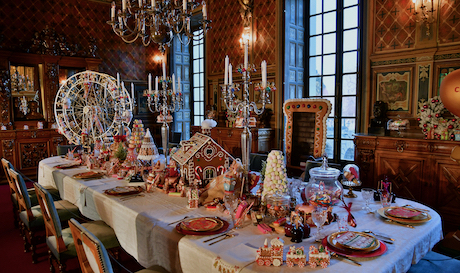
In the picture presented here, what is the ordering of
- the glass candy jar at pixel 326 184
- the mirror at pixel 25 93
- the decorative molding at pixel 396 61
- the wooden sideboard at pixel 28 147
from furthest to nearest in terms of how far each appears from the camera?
the mirror at pixel 25 93, the wooden sideboard at pixel 28 147, the decorative molding at pixel 396 61, the glass candy jar at pixel 326 184

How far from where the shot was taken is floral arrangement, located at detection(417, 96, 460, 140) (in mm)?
3756

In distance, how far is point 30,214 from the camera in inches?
118

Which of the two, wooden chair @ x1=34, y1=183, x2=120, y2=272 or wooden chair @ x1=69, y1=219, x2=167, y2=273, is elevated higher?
wooden chair @ x1=69, y1=219, x2=167, y2=273

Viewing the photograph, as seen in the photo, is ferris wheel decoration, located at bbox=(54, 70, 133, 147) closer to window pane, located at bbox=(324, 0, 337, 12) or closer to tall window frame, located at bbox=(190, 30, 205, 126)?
window pane, located at bbox=(324, 0, 337, 12)

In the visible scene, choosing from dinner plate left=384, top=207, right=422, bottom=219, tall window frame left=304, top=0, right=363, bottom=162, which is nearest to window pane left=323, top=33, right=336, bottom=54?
tall window frame left=304, top=0, right=363, bottom=162

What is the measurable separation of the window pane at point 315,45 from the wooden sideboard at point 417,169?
2394 millimetres

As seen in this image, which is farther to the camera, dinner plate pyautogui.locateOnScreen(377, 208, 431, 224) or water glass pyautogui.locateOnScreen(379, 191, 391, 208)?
water glass pyautogui.locateOnScreen(379, 191, 391, 208)

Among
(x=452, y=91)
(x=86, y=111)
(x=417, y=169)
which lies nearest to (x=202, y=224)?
(x=452, y=91)

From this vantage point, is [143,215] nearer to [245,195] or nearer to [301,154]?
[245,195]

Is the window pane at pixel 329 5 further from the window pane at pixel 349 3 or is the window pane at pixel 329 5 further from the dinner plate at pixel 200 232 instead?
the dinner plate at pixel 200 232

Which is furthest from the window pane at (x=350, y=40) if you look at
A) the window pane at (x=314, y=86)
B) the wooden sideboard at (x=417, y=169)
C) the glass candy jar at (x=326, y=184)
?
the glass candy jar at (x=326, y=184)

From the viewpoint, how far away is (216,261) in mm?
1459

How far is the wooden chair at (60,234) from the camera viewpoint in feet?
7.57

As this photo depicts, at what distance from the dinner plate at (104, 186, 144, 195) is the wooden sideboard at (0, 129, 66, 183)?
5316 mm
